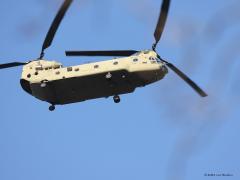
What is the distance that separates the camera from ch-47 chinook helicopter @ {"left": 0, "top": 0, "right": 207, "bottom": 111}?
40844 mm

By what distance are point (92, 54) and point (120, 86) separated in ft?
11.5

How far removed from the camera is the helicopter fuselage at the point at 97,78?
134 feet

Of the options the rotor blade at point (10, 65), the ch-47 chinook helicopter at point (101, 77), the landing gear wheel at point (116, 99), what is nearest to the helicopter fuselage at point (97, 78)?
the ch-47 chinook helicopter at point (101, 77)

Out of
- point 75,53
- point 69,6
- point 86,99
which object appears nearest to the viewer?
point 69,6

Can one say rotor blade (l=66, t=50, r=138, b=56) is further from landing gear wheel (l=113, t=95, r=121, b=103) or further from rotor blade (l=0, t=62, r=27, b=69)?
rotor blade (l=0, t=62, r=27, b=69)

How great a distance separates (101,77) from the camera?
4094 cm

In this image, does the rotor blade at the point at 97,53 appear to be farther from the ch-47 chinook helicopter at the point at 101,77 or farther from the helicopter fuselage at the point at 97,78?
the helicopter fuselage at the point at 97,78

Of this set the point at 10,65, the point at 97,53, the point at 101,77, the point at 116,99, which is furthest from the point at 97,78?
the point at 10,65

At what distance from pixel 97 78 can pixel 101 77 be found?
13.3 inches

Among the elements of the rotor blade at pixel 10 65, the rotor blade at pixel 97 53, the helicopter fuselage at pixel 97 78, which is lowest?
the helicopter fuselage at pixel 97 78

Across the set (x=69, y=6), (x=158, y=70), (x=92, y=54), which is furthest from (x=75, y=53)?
(x=69, y=6)

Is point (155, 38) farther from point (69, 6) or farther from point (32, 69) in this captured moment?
point (69, 6)

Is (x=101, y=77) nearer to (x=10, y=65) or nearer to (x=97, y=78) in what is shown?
(x=97, y=78)

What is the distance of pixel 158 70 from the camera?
40781mm
